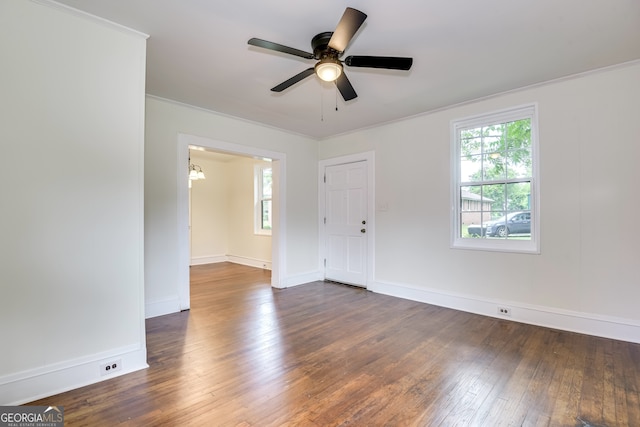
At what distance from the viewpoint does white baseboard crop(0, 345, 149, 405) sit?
1.79 meters

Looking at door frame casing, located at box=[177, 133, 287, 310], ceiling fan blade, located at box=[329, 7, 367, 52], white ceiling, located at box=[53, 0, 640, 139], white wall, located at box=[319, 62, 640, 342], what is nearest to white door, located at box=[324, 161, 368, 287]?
door frame casing, located at box=[177, 133, 287, 310]

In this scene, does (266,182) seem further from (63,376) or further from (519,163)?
(63,376)

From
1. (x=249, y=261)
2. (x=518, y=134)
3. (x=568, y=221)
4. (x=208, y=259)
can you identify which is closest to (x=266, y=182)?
(x=249, y=261)

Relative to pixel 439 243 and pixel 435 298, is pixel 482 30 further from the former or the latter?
pixel 435 298

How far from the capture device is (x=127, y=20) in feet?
6.99

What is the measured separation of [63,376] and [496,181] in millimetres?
4399

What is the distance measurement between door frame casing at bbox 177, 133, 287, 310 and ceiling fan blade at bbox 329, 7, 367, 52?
255cm

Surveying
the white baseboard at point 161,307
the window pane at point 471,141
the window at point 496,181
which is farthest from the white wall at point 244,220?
the window pane at point 471,141

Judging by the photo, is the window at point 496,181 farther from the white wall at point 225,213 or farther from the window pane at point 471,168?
the white wall at point 225,213

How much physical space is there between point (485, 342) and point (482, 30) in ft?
8.84

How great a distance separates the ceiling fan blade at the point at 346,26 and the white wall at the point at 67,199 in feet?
5.17

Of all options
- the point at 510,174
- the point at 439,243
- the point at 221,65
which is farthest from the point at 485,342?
the point at 221,65

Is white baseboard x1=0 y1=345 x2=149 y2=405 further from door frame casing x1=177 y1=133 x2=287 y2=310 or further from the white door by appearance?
the white door

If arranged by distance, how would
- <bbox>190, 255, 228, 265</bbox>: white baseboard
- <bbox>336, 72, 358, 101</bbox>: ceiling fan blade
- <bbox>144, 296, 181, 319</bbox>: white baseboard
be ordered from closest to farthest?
<bbox>336, 72, 358, 101</bbox>: ceiling fan blade → <bbox>144, 296, 181, 319</bbox>: white baseboard → <bbox>190, 255, 228, 265</bbox>: white baseboard
